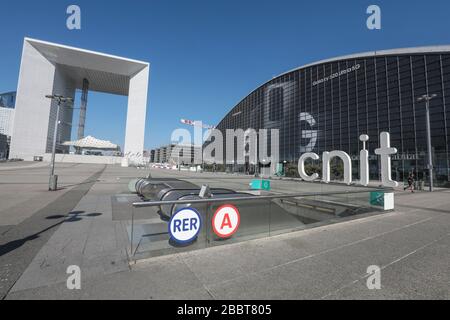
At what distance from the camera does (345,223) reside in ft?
23.7

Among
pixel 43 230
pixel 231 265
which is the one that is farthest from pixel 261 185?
pixel 43 230

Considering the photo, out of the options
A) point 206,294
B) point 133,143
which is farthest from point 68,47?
point 206,294

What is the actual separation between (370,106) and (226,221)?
149 feet

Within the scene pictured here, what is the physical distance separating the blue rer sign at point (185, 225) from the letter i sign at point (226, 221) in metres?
0.44

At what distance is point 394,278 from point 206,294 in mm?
2849

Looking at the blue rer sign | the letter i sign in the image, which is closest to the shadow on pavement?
the blue rer sign

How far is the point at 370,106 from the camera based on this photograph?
133 feet

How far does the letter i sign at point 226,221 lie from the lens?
190 inches

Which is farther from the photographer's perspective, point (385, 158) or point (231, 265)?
point (385, 158)

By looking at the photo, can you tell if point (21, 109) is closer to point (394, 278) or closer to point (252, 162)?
point (252, 162)

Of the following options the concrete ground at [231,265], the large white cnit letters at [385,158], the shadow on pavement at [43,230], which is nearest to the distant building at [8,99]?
the shadow on pavement at [43,230]

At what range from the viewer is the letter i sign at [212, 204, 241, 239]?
4.82m

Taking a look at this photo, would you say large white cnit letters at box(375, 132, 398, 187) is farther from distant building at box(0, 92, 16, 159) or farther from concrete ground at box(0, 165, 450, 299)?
distant building at box(0, 92, 16, 159)

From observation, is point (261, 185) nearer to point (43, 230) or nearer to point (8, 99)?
point (43, 230)
